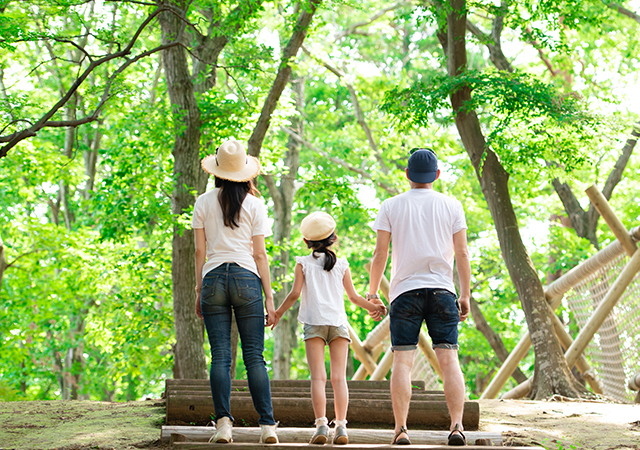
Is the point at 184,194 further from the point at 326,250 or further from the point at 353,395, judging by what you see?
the point at 326,250

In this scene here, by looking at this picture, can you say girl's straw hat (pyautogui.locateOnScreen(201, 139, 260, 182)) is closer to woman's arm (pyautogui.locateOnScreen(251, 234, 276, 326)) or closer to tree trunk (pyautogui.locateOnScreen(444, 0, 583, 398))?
woman's arm (pyautogui.locateOnScreen(251, 234, 276, 326))

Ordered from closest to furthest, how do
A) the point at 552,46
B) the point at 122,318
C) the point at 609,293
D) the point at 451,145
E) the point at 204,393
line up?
the point at 204,393 → the point at 609,293 → the point at 552,46 → the point at 122,318 → the point at 451,145

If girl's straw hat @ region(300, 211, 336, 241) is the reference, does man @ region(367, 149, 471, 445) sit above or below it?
below

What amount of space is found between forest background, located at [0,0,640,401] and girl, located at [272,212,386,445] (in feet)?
10.7

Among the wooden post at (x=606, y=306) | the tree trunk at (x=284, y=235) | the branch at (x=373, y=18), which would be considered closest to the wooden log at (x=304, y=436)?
the wooden post at (x=606, y=306)

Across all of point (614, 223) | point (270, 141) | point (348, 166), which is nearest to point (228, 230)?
point (614, 223)

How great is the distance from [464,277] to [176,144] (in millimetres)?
7171

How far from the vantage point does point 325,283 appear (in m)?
4.19

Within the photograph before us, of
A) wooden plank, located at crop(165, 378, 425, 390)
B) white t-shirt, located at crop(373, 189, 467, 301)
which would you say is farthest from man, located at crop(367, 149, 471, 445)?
wooden plank, located at crop(165, 378, 425, 390)

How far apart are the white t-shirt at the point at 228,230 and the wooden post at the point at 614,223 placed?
6772mm

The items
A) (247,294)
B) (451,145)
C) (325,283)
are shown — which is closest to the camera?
(247,294)

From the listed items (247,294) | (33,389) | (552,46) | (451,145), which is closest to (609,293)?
(552,46)

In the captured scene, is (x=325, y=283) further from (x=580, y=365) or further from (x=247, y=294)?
(x=580, y=365)

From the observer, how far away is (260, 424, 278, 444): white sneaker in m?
3.48
